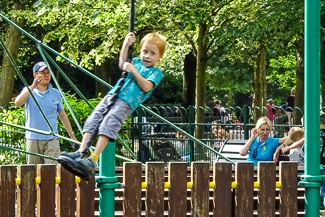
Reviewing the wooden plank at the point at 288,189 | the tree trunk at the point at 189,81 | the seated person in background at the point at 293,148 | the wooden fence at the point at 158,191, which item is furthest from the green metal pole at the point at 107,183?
the tree trunk at the point at 189,81

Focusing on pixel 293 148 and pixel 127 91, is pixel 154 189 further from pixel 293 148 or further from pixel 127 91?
pixel 293 148

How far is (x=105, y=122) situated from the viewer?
210 inches

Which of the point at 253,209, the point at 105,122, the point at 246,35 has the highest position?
the point at 246,35

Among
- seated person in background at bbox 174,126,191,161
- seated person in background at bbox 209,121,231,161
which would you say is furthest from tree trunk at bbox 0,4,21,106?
seated person in background at bbox 209,121,231,161

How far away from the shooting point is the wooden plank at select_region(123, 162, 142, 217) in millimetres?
5848

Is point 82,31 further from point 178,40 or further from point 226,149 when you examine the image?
point 226,149

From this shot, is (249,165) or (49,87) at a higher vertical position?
(49,87)

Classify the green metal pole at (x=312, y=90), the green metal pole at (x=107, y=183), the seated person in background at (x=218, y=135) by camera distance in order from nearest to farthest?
the green metal pole at (x=107, y=183)
the green metal pole at (x=312, y=90)
the seated person in background at (x=218, y=135)

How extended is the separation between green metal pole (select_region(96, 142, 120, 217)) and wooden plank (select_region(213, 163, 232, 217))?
75 centimetres

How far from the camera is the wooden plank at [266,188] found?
6020mm

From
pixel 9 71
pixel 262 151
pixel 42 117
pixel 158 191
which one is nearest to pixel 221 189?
pixel 158 191

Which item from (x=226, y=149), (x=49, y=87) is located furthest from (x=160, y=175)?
(x=226, y=149)

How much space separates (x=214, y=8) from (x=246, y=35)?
5.86 ft

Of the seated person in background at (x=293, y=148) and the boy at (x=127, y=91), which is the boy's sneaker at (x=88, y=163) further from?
the seated person in background at (x=293, y=148)
